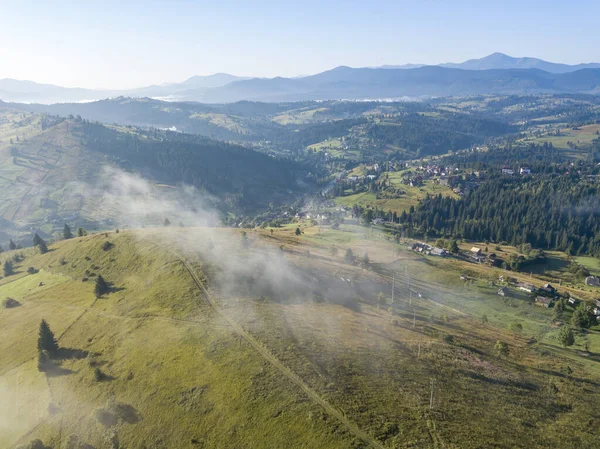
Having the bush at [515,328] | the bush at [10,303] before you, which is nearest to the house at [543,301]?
the bush at [515,328]

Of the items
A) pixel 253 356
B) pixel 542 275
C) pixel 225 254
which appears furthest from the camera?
pixel 542 275

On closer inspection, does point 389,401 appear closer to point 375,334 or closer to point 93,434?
point 375,334

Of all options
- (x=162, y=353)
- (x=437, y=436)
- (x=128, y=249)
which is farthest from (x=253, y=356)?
(x=128, y=249)

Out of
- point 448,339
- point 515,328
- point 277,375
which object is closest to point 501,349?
point 448,339

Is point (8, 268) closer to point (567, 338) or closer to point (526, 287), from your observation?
point (567, 338)

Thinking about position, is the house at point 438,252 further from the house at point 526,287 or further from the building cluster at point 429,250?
the house at point 526,287

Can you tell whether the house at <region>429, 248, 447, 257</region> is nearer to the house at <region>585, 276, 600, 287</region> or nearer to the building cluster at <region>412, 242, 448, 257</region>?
the building cluster at <region>412, 242, 448, 257</region>
